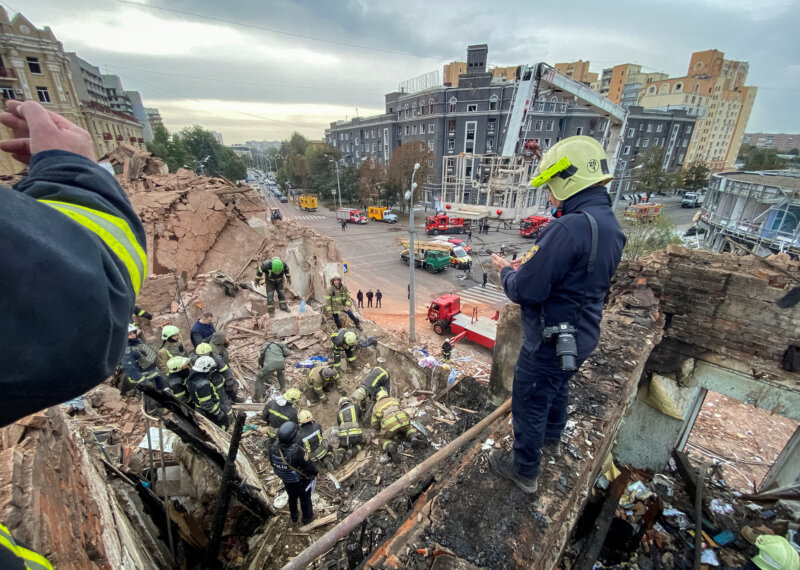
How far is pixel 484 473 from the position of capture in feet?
8.11

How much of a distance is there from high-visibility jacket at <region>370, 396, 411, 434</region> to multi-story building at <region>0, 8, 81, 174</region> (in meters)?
24.8

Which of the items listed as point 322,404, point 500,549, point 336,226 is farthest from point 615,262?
point 336,226

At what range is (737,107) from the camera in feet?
189

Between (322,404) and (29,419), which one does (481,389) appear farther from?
(29,419)

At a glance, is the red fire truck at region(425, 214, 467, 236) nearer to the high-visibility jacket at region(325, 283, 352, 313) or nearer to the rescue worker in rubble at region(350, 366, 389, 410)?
the high-visibility jacket at region(325, 283, 352, 313)

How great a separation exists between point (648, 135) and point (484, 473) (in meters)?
56.2

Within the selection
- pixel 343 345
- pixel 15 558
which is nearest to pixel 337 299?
pixel 343 345

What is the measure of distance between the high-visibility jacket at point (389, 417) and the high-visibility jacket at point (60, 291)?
4.53 meters

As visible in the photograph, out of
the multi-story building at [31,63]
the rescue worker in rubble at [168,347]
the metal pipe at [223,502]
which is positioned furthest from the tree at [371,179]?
the metal pipe at [223,502]

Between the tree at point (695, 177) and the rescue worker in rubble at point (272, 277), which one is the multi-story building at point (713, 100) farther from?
the rescue worker in rubble at point (272, 277)

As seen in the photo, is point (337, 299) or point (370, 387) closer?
point (370, 387)

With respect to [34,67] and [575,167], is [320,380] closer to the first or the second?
[575,167]

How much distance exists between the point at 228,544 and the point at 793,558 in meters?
5.39

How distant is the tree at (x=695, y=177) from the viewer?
4056 cm
